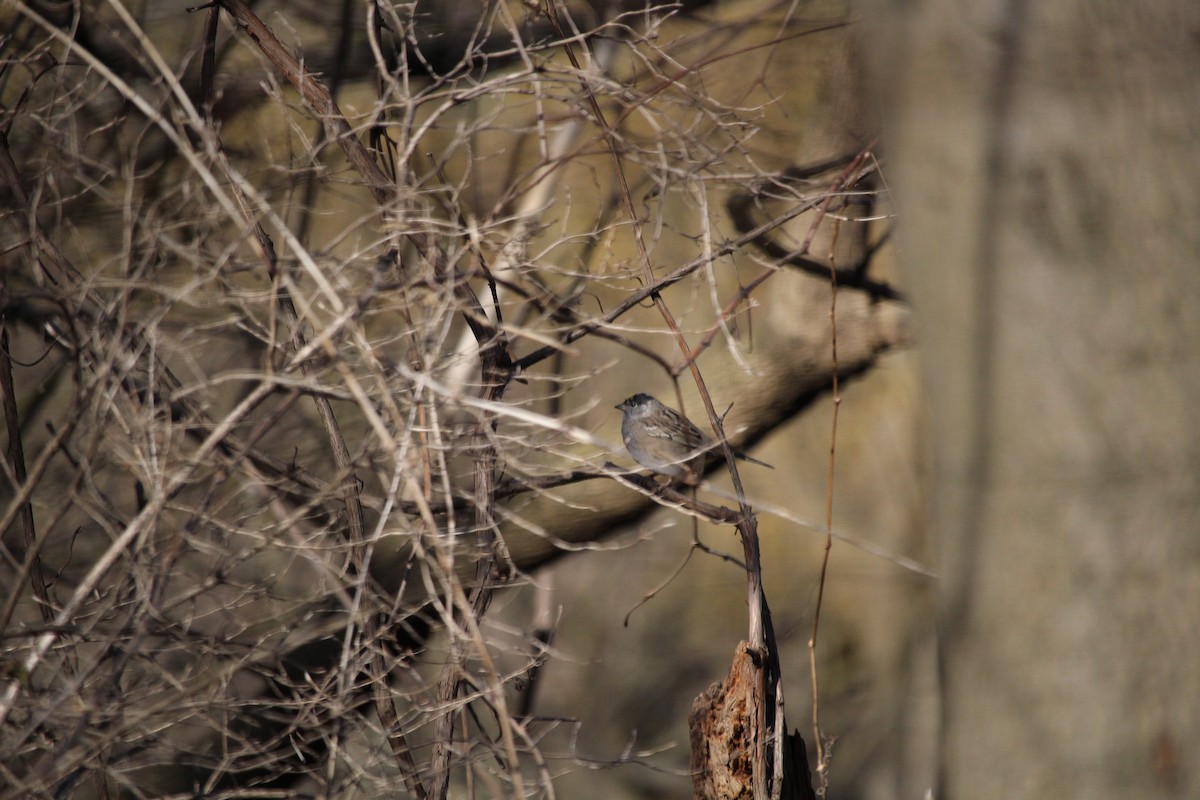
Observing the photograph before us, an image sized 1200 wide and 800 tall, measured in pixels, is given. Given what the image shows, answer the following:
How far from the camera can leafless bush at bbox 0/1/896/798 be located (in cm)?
223

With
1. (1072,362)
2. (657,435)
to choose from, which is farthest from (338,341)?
(657,435)

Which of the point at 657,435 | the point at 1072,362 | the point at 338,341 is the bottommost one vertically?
the point at 657,435

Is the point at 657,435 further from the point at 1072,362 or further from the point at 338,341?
the point at 1072,362

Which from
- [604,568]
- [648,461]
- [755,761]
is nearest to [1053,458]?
[755,761]

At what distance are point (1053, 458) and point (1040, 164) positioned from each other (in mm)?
586

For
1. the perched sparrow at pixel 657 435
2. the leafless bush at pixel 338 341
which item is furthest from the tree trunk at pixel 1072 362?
the perched sparrow at pixel 657 435

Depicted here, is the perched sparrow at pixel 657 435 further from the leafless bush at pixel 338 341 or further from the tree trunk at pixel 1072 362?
the tree trunk at pixel 1072 362

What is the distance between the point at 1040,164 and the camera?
1981 millimetres

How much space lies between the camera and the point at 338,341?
2.52 m

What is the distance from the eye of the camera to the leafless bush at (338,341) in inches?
88.0

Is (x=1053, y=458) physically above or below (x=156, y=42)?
below

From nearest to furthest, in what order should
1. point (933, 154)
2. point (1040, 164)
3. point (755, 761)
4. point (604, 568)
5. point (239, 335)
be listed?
point (1040, 164)
point (933, 154)
point (755, 761)
point (239, 335)
point (604, 568)

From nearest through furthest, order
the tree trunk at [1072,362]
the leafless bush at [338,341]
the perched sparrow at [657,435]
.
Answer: the tree trunk at [1072,362], the leafless bush at [338,341], the perched sparrow at [657,435]

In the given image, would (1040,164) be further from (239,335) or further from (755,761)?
(239,335)
